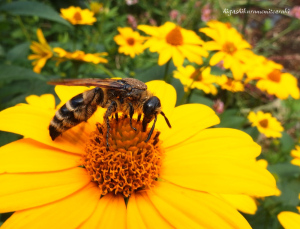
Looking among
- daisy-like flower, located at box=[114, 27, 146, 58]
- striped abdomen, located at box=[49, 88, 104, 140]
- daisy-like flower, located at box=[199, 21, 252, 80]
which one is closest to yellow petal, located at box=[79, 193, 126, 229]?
striped abdomen, located at box=[49, 88, 104, 140]

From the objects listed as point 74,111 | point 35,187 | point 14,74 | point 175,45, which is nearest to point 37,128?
point 74,111

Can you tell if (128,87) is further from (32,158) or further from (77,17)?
(77,17)

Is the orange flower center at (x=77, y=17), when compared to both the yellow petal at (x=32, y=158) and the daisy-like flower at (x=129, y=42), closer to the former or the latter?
the daisy-like flower at (x=129, y=42)

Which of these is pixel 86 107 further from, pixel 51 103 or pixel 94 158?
pixel 51 103

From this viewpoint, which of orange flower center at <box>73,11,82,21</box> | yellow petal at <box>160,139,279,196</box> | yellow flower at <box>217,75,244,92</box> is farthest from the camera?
orange flower center at <box>73,11,82,21</box>

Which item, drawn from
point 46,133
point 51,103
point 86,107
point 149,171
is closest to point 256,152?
point 149,171

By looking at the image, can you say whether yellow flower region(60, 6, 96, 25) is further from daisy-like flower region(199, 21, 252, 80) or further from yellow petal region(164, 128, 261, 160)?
yellow petal region(164, 128, 261, 160)
